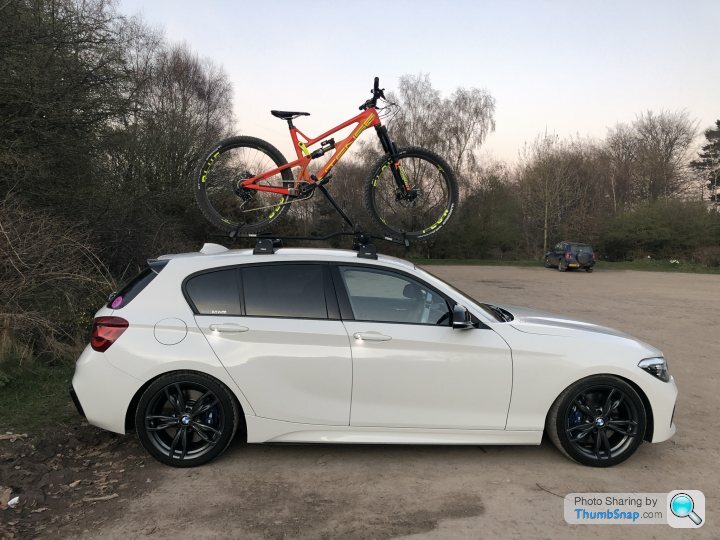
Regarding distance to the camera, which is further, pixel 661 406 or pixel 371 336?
pixel 661 406

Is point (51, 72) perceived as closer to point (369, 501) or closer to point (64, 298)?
point (64, 298)

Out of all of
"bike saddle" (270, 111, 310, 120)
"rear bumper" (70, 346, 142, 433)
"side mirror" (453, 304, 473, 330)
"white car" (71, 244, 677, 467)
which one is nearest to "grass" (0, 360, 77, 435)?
"rear bumper" (70, 346, 142, 433)

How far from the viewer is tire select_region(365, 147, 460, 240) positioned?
15.3 feet

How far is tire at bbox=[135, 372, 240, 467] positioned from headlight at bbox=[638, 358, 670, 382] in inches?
120

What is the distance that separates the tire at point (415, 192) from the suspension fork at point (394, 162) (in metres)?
0.03

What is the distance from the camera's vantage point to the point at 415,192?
15.2 feet

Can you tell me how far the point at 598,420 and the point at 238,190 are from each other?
146 inches

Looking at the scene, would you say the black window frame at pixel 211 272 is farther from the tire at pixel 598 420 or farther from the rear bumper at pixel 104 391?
the tire at pixel 598 420

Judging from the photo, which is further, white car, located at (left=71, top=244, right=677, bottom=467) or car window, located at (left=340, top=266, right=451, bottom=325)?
car window, located at (left=340, top=266, right=451, bottom=325)

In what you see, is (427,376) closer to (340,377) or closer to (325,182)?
(340,377)

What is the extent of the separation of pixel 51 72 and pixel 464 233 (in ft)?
106

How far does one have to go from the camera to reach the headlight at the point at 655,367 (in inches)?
139

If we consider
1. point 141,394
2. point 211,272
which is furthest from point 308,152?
point 141,394

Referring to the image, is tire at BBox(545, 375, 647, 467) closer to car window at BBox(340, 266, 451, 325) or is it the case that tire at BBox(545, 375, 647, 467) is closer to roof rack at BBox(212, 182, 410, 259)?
car window at BBox(340, 266, 451, 325)
